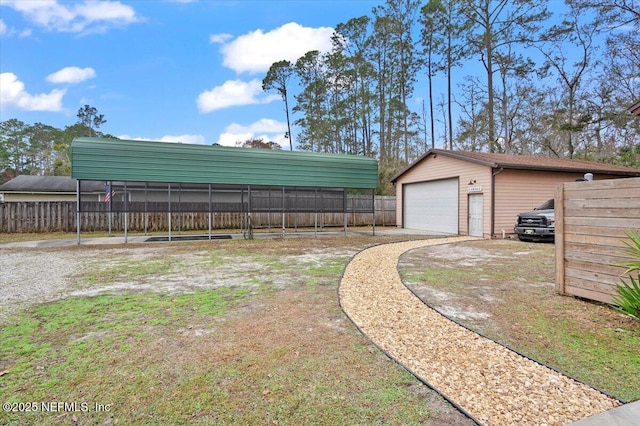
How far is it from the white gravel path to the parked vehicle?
9.37 meters

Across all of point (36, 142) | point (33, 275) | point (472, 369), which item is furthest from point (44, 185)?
point (472, 369)

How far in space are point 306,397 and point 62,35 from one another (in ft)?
58.3

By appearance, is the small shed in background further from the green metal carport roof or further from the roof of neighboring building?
the green metal carport roof

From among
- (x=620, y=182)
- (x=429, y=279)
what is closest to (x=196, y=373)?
(x=429, y=279)

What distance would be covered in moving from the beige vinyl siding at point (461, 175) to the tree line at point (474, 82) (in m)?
5.70

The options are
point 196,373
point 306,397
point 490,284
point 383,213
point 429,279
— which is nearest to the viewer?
point 306,397

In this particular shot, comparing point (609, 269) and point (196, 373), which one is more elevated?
point (609, 269)

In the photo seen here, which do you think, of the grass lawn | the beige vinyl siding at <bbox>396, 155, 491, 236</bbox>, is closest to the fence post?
the grass lawn

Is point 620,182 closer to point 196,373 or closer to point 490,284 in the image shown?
point 490,284

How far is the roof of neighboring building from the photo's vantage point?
2105 centimetres

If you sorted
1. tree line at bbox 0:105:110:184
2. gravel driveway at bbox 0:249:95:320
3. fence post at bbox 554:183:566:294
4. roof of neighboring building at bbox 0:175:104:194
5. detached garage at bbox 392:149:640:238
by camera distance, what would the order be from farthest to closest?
1. tree line at bbox 0:105:110:184
2. roof of neighboring building at bbox 0:175:104:194
3. detached garage at bbox 392:149:640:238
4. fence post at bbox 554:183:566:294
5. gravel driveway at bbox 0:249:95:320

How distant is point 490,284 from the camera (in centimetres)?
547

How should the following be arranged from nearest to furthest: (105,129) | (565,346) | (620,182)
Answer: (565,346) → (620,182) → (105,129)

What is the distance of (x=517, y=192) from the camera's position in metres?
13.5
